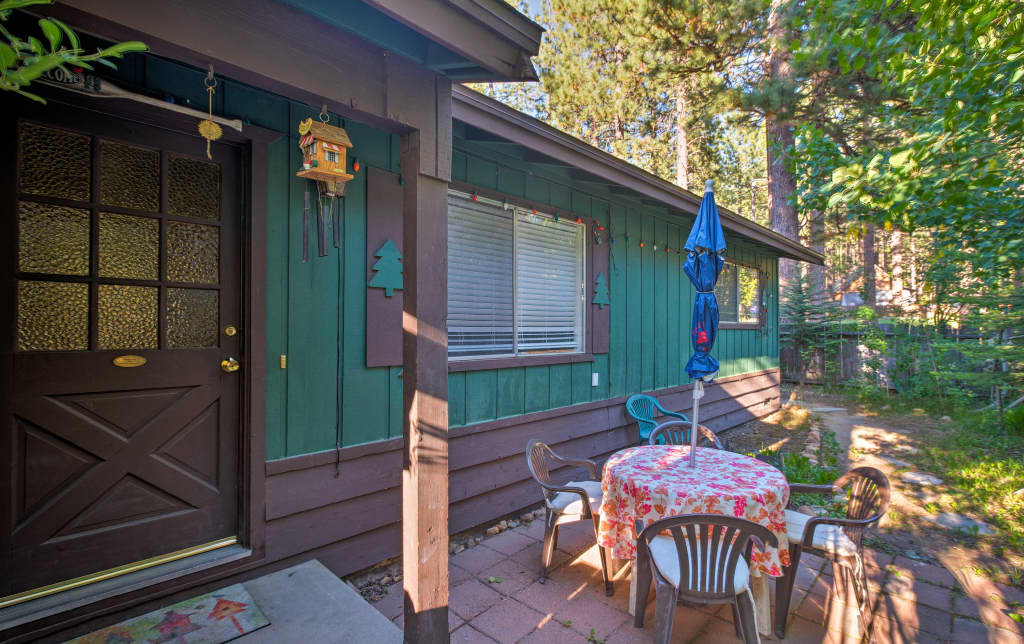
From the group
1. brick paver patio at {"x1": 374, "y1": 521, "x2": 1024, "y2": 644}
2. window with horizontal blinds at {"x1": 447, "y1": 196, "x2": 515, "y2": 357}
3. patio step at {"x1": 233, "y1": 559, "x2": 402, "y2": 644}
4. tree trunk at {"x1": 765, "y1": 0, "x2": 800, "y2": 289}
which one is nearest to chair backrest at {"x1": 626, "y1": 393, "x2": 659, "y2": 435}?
window with horizontal blinds at {"x1": 447, "y1": 196, "x2": 515, "y2": 357}

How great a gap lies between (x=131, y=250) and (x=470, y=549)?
7.85ft

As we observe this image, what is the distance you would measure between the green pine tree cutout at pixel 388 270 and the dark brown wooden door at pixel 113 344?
0.69 metres

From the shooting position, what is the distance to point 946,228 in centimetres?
428

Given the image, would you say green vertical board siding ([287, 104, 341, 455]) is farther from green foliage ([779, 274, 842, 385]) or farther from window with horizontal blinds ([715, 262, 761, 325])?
green foliage ([779, 274, 842, 385])

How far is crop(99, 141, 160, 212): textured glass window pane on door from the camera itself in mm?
2013

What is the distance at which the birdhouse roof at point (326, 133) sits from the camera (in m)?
1.96

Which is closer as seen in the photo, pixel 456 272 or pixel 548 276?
pixel 456 272

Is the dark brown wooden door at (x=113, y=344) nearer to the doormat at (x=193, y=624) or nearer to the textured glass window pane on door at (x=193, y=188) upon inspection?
the textured glass window pane on door at (x=193, y=188)

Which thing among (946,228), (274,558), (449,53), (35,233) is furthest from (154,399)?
(946,228)

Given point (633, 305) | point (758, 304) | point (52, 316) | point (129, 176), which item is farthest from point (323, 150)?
point (758, 304)

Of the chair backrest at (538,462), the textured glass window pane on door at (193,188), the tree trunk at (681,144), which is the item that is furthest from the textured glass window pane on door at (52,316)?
the tree trunk at (681,144)

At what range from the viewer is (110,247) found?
2.03 m

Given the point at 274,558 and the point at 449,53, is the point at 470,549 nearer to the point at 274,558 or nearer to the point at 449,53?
the point at 274,558

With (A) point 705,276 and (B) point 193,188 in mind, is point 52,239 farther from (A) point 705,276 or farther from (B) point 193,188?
(A) point 705,276
